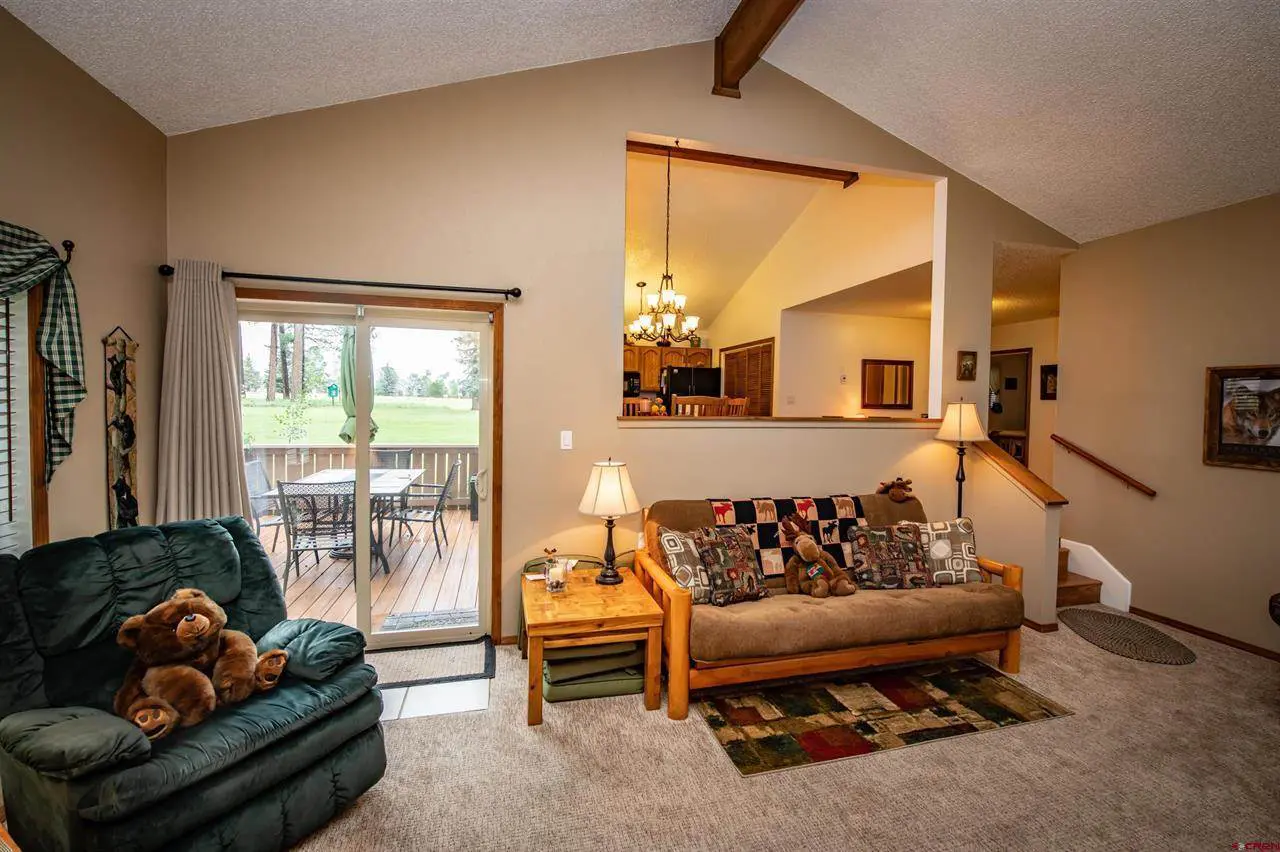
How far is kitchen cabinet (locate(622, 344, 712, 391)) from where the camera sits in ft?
27.3

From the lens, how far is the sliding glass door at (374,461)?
3.06m

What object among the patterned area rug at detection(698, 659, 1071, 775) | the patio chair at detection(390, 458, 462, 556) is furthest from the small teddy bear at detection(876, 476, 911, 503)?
the patio chair at detection(390, 458, 462, 556)

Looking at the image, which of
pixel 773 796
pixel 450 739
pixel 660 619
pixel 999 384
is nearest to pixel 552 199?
pixel 660 619

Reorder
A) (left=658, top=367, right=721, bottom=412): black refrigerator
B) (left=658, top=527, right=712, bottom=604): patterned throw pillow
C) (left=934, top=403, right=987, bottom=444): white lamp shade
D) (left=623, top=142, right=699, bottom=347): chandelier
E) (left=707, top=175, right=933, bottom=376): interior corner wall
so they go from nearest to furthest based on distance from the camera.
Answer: (left=658, top=527, right=712, bottom=604): patterned throw pillow → (left=934, top=403, right=987, bottom=444): white lamp shade → (left=707, top=175, right=933, bottom=376): interior corner wall → (left=623, top=142, right=699, bottom=347): chandelier → (left=658, top=367, right=721, bottom=412): black refrigerator

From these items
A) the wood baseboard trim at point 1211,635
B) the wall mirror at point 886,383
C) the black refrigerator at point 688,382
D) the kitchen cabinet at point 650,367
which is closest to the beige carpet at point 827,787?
the wood baseboard trim at point 1211,635

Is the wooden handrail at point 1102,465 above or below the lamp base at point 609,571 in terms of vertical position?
above

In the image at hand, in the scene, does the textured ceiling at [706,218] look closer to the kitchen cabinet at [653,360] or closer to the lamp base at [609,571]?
the kitchen cabinet at [653,360]

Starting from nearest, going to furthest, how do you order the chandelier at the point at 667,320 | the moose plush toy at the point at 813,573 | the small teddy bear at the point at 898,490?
1. the moose plush toy at the point at 813,573
2. the small teddy bear at the point at 898,490
3. the chandelier at the point at 667,320

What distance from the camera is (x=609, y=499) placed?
9.53ft

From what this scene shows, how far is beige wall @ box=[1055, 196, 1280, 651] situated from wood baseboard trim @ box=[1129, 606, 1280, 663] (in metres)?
0.03

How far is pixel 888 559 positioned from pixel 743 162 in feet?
11.0

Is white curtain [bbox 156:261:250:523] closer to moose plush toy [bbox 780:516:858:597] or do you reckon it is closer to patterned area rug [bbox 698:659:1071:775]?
patterned area rug [bbox 698:659:1071:775]

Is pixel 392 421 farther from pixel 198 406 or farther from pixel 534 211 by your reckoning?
pixel 534 211

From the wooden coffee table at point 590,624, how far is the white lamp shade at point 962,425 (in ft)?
8.13
